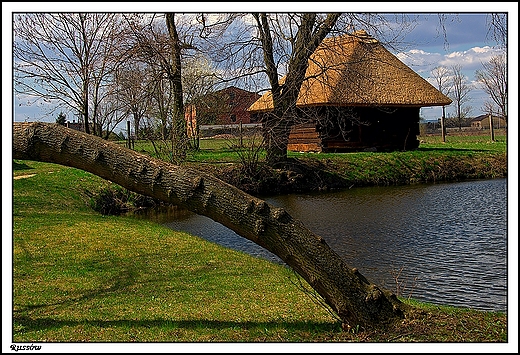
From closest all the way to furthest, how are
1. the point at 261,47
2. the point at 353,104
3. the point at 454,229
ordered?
the point at 454,229, the point at 261,47, the point at 353,104

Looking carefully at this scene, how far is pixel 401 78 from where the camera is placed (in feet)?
97.3

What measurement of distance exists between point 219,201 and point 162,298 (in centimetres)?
220

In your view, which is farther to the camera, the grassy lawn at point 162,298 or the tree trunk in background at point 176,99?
the tree trunk in background at point 176,99

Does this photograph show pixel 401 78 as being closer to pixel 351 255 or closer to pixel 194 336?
pixel 351 255

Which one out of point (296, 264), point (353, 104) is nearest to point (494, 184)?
point (353, 104)

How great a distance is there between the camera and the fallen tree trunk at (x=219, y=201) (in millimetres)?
4926

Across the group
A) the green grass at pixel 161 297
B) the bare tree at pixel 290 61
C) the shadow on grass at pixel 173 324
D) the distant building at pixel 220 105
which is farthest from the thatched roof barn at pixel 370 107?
the shadow on grass at pixel 173 324

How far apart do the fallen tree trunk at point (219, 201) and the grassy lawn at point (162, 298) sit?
1.18 ft

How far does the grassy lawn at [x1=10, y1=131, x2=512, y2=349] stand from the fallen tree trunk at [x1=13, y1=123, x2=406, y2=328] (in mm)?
361

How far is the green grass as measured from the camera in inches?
199

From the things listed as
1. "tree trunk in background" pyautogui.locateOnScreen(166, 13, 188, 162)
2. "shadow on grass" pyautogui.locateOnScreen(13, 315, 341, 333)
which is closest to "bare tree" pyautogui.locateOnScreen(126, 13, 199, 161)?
"tree trunk in background" pyautogui.locateOnScreen(166, 13, 188, 162)

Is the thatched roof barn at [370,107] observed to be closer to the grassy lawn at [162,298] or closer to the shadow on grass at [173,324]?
the grassy lawn at [162,298]

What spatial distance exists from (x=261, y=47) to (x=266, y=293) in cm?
1359

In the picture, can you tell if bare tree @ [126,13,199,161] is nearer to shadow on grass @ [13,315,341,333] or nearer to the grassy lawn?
the grassy lawn
